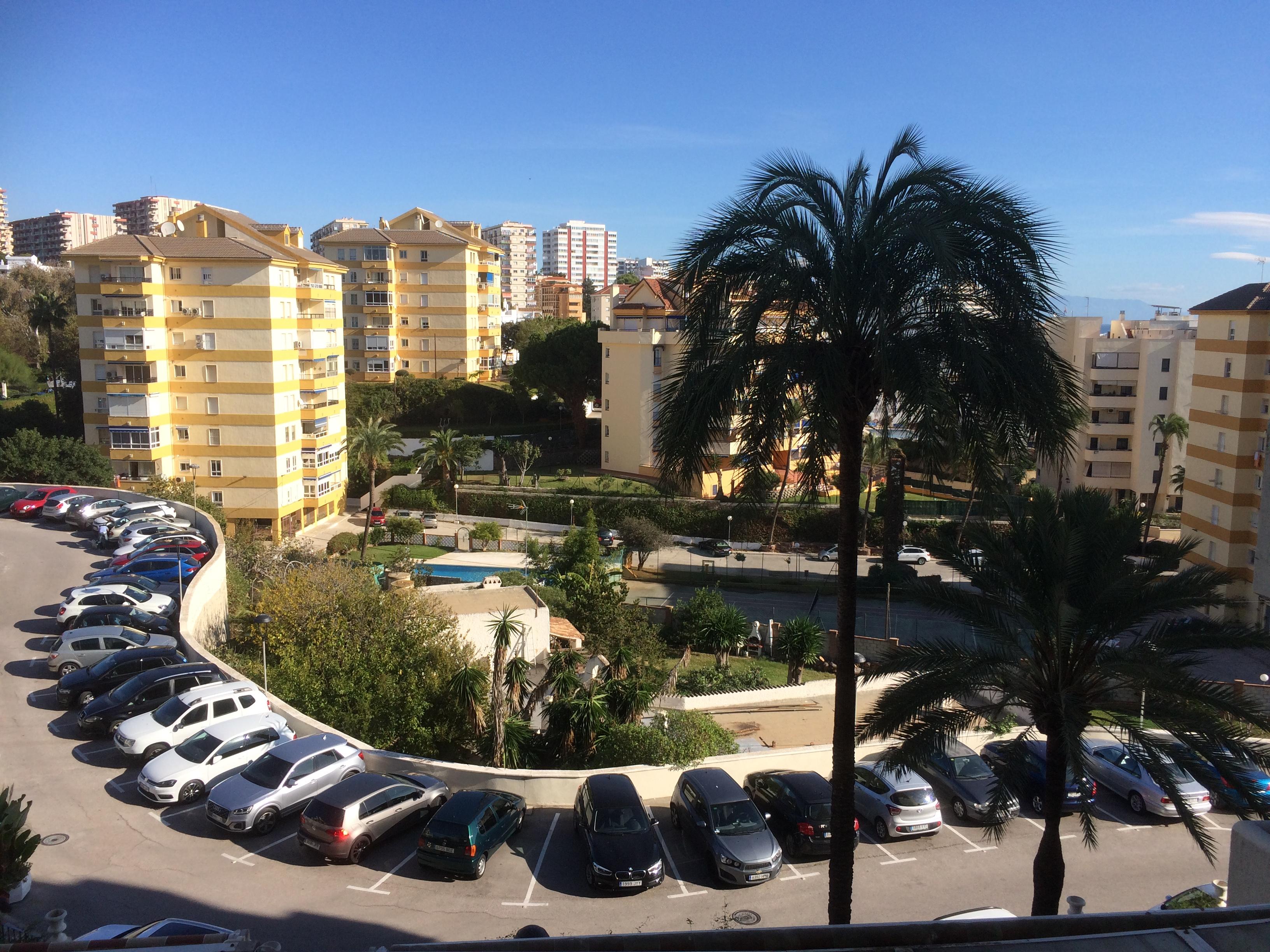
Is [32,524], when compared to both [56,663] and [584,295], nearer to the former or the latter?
[56,663]

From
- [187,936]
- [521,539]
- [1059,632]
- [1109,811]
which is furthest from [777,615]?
[187,936]

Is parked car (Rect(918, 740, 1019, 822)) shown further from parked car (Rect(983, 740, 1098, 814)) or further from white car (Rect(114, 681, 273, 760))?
white car (Rect(114, 681, 273, 760))

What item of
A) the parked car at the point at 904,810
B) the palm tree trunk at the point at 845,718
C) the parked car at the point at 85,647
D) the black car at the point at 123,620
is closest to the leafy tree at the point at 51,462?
the black car at the point at 123,620

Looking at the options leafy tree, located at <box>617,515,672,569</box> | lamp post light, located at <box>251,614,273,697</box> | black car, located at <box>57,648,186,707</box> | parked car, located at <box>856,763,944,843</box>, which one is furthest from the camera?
leafy tree, located at <box>617,515,672,569</box>

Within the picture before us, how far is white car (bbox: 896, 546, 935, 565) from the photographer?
164 feet

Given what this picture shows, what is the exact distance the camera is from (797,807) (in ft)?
50.3

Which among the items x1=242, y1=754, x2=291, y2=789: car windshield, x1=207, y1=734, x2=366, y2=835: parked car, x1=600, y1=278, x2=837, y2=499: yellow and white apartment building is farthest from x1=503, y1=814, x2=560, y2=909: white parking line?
x1=600, y1=278, x2=837, y2=499: yellow and white apartment building

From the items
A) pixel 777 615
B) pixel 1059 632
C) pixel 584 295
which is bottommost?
pixel 777 615

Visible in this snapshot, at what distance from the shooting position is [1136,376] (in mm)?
60031

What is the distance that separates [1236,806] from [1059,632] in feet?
7.91

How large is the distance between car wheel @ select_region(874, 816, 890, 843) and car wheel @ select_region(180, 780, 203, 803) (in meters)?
11.5

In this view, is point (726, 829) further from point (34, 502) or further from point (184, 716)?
point (34, 502)

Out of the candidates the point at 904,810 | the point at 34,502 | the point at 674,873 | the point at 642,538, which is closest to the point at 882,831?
the point at 904,810

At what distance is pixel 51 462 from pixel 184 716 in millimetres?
34187
